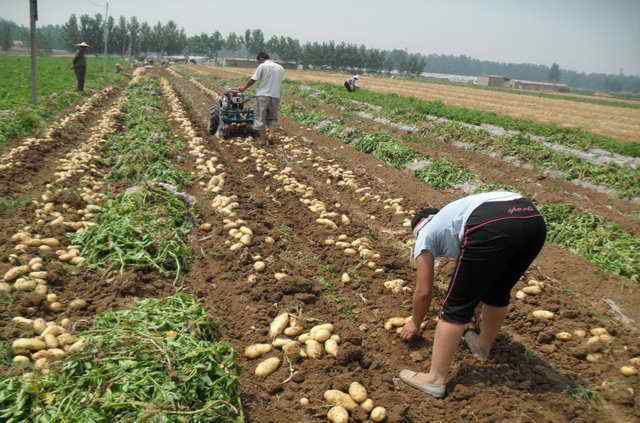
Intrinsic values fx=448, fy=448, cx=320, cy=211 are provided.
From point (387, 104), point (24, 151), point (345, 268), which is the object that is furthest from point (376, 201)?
point (387, 104)

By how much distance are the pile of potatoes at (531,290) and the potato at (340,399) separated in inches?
104

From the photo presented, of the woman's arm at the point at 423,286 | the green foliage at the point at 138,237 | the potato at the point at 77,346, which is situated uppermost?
the woman's arm at the point at 423,286

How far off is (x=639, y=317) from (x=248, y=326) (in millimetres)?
4126

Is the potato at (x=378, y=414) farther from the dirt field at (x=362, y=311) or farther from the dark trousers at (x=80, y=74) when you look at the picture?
the dark trousers at (x=80, y=74)

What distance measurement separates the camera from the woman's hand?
12.6 ft

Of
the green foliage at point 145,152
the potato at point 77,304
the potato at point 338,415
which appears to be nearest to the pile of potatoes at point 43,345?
the potato at point 77,304

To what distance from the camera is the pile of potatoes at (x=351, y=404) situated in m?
3.08

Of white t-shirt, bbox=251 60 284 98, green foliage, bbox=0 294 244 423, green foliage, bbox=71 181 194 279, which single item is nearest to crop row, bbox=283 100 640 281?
white t-shirt, bbox=251 60 284 98

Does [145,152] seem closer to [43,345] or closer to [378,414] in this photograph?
[43,345]

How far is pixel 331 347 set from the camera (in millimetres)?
A: 3729

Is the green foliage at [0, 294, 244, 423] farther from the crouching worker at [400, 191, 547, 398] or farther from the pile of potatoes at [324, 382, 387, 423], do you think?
the crouching worker at [400, 191, 547, 398]

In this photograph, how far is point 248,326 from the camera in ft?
13.6

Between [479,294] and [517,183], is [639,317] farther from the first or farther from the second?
[517,183]

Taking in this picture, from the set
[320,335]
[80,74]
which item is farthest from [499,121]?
[80,74]
